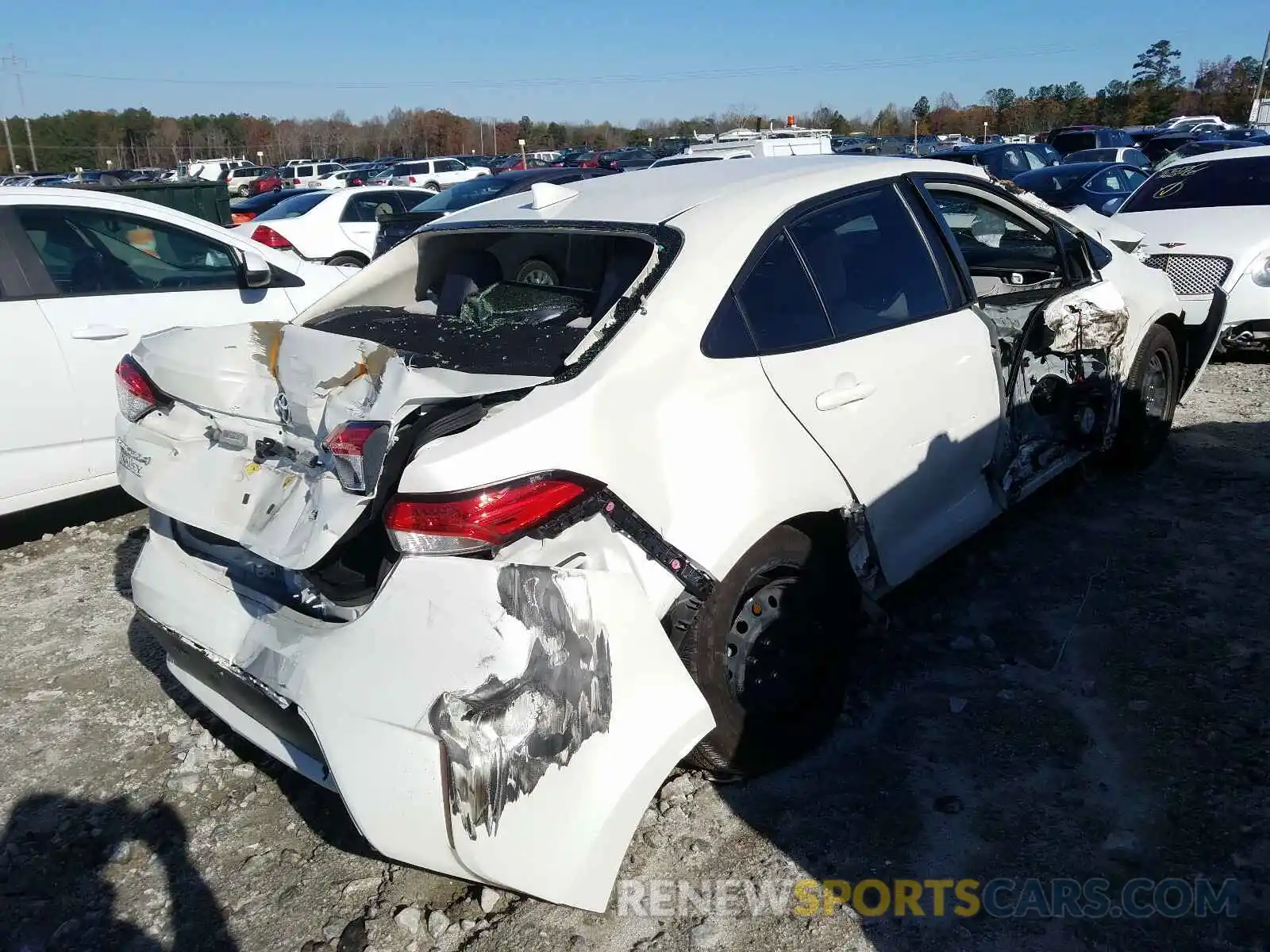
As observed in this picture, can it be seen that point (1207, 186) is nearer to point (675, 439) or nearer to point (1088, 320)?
point (1088, 320)

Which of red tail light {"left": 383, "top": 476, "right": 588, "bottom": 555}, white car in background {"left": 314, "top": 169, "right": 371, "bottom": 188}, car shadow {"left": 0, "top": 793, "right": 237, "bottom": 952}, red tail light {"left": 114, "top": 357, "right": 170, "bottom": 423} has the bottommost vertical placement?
Answer: car shadow {"left": 0, "top": 793, "right": 237, "bottom": 952}

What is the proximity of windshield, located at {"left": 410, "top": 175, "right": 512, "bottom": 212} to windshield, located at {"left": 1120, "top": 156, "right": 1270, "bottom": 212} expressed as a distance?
24.2ft

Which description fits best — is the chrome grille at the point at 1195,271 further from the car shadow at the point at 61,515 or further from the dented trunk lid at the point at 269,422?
the car shadow at the point at 61,515

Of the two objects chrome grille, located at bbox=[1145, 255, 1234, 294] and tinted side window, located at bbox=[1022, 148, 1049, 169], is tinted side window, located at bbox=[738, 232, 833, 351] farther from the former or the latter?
tinted side window, located at bbox=[1022, 148, 1049, 169]

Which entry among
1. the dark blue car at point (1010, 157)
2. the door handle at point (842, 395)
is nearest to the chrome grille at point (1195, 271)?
the door handle at point (842, 395)

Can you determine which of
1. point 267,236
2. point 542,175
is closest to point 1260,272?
point 542,175

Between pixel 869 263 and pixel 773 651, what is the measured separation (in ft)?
4.50

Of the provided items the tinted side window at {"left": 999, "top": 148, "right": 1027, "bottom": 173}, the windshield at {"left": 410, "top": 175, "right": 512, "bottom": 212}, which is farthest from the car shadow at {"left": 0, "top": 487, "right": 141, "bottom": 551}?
the tinted side window at {"left": 999, "top": 148, "right": 1027, "bottom": 173}

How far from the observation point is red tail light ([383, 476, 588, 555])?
2.17 meters

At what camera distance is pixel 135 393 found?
116 inches

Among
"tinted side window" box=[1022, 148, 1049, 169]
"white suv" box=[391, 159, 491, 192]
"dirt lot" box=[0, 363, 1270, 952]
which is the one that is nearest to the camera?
"dirt lot" box=[0, 363, 1270, 952]

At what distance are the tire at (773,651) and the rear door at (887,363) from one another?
0.97ft

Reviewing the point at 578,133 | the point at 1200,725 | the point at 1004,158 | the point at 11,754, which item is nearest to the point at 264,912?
the point at 11,754

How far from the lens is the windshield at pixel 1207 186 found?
787 cm
